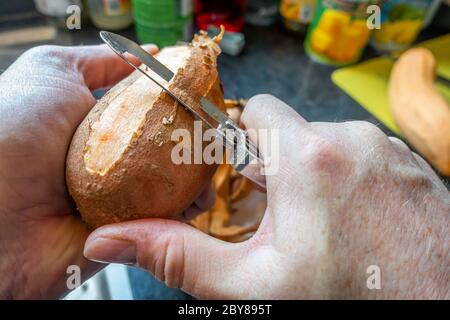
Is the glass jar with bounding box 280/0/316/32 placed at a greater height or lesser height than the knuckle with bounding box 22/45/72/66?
lesser

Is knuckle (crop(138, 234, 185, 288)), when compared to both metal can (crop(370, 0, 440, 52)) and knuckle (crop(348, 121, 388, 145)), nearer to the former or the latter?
knuckle (crop(348, 121, 388, 145))

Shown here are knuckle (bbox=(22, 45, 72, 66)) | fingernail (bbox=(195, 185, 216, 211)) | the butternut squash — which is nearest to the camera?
knuckle (bbox=(22, 45, 72, 66))

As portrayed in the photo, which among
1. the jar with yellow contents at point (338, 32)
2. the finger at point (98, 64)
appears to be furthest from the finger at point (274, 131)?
the jar with yellow contents at point (338, 32)

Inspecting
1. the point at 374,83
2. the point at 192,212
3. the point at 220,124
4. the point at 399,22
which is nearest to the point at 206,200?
the point at 192,212

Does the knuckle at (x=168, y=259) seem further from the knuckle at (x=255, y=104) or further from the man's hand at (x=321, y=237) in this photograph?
the knuckle at (x=255, y=104)

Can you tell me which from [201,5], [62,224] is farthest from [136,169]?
[201,5]

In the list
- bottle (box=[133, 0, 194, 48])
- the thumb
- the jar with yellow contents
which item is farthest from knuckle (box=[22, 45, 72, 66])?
the jar with yellow contents
